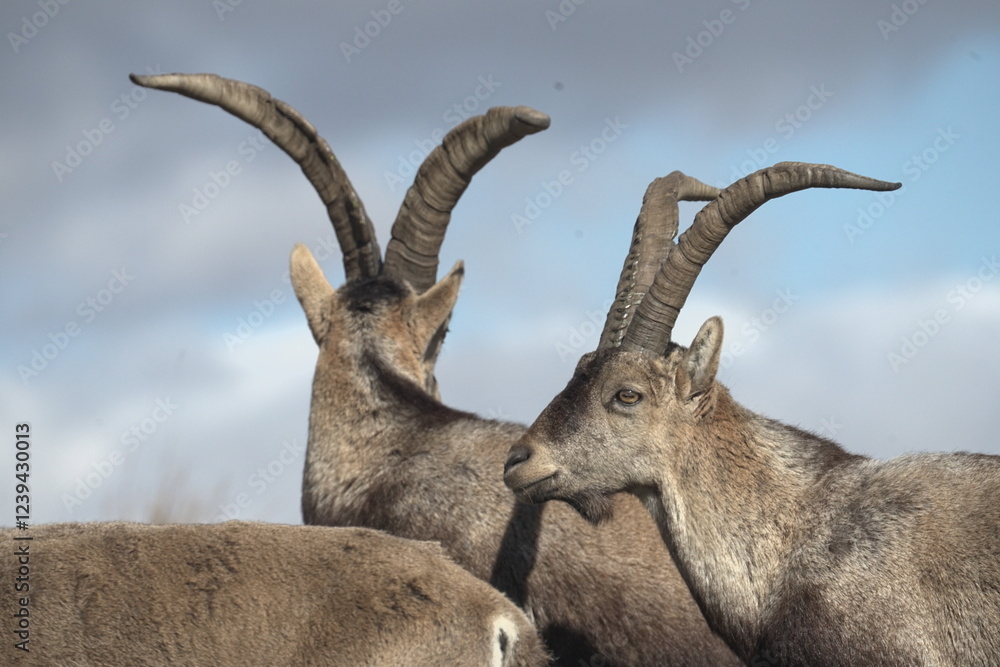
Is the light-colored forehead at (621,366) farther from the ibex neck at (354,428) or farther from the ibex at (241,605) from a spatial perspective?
the ibex neck at (354,428)

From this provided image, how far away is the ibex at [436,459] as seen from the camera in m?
9.54

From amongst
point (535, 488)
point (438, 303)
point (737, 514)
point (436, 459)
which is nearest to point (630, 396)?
point (535, 488)

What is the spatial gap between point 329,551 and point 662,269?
305 centimetres

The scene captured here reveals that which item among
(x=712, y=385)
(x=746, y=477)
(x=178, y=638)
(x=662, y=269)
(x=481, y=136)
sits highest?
(x=481, y=136)

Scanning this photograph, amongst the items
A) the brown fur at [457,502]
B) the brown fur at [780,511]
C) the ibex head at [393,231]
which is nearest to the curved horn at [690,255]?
the brown fur at [780,511]

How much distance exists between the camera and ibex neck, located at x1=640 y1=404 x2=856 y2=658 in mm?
8039

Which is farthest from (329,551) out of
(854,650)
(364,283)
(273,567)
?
(364,283)

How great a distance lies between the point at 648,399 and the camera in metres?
8.44

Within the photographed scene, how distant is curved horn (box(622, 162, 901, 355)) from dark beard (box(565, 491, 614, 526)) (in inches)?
41.7

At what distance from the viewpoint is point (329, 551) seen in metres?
7.52

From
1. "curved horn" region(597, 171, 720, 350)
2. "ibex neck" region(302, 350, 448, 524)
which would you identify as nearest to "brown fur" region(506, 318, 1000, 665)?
"curved horn" region(597, 171, 720, 350)

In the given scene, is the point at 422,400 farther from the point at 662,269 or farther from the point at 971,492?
the point at 971,492

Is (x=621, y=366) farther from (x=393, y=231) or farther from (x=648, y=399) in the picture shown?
(x=393, y=231)

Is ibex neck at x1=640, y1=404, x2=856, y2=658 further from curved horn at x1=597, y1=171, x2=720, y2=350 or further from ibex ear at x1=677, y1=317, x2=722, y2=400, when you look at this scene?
curved horn at x1=597, y1=171, x2=720, y2=350
